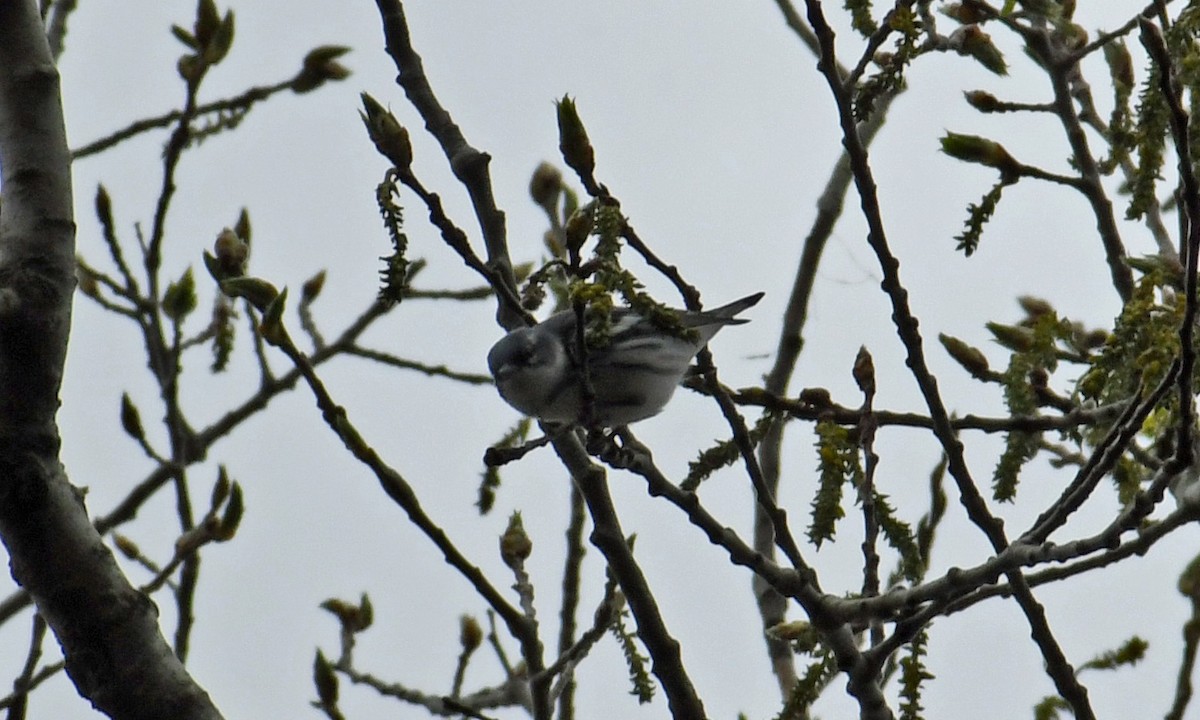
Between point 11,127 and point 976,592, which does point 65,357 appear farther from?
point 976,592

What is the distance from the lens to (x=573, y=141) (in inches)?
99.4

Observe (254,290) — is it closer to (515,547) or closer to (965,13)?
(515,547)

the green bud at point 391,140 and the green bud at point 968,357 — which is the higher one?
the green bud at point 968,357

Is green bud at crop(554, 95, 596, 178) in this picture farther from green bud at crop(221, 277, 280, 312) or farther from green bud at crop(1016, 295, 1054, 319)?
green bud at crop(1016, 295, 1054, 319)

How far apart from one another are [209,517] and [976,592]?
2.02 m

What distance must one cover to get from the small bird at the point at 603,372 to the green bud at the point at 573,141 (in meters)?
1.26

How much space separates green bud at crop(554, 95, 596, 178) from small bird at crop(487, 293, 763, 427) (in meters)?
1.26

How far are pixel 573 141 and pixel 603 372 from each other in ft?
4.71

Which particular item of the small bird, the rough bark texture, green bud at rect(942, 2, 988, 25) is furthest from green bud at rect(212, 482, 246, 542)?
green bud at rect(942, 2, 988, 25)

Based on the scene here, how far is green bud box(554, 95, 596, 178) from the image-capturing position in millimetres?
2527

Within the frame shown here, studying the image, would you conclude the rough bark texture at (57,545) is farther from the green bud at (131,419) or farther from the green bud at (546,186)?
the green bud at (546,186)

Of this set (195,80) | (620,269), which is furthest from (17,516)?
(195,80)

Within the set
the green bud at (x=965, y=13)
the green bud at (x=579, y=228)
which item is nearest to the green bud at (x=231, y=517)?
the green bud at (x=579, y=228)

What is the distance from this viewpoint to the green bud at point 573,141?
2527 millimetres
